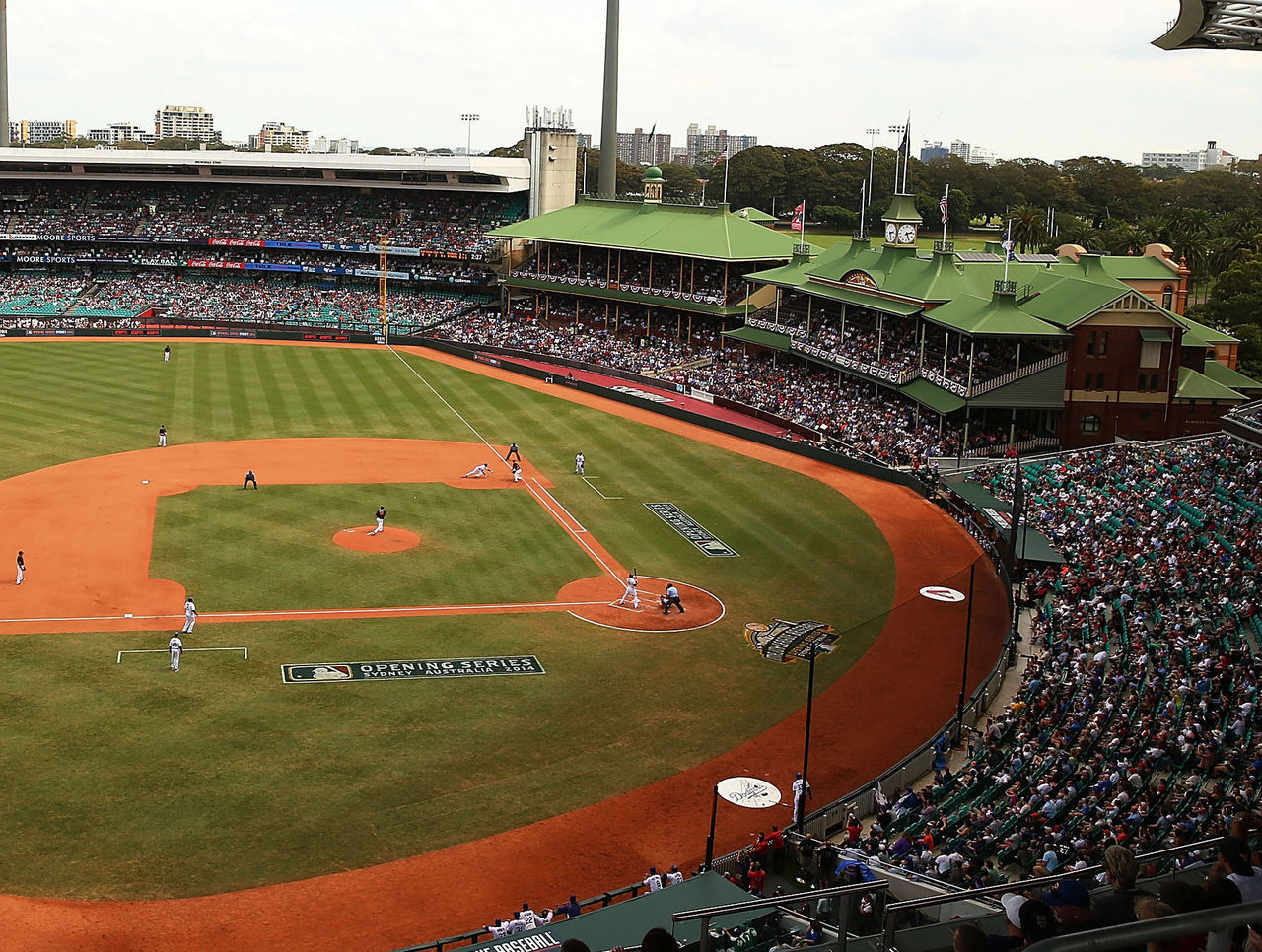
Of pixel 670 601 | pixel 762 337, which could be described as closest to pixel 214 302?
pixel 762 337

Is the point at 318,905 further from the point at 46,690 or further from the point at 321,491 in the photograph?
the point at 321,491

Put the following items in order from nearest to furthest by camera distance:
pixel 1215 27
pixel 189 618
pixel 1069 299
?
1. pixel 1215 27
2. pixel 189 618
3. pixel 1069 299

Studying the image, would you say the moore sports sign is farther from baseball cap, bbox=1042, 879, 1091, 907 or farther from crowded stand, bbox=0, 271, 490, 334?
crowded stand, bbox=0, 271, 490, 334

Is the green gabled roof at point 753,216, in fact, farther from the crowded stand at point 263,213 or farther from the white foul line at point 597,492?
the white foul line at point 597,492

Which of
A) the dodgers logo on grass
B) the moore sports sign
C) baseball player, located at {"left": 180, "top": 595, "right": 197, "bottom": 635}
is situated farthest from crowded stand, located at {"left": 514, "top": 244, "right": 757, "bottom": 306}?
baseball player, located at {"left": 180, "top": 595, "right": 197, "bottom": 635}

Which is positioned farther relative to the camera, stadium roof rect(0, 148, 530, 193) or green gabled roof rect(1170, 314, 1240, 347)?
stadium roof rect(0, 148, 530, 193)

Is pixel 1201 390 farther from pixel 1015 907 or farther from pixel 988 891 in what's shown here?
pixel 1015 907
